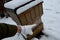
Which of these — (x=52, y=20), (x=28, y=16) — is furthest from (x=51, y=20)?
(x=28, y=16)

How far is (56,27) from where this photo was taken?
3.12 metres

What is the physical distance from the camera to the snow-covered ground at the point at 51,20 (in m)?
2.93

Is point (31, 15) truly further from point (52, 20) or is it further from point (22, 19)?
point (52, 20)

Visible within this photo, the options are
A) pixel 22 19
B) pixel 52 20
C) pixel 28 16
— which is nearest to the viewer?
pixel 22 19

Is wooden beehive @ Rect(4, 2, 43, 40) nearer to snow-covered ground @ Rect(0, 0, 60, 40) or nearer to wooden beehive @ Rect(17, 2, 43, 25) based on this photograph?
wooden beehive @ Rect(17, 2, 43, 25)

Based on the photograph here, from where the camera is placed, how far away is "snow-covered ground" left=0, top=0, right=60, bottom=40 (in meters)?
2.93

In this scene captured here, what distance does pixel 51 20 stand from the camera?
11.4 ft

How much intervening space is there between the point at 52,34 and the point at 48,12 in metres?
1.21

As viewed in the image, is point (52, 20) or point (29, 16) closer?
point (29, 16)

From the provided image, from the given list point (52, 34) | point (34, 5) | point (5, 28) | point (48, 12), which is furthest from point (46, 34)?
point (5, 28)

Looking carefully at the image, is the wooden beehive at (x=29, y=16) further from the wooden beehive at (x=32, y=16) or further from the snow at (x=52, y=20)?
the snow at (x=52, y=20)

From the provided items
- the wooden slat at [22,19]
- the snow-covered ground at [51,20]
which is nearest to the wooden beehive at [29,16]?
the wooden slat at [22,19]

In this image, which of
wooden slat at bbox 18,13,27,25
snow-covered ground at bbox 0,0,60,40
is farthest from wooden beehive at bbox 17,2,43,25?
snow-covered ground at bbox 0,0,60,40

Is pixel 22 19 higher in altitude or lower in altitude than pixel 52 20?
higher
